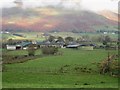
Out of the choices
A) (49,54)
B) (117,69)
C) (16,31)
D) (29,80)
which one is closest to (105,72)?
(117,69)

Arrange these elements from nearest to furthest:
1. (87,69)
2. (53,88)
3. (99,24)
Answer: (53,88) → (87,69) → (99,24)

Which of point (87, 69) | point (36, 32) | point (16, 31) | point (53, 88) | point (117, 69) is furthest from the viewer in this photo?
point (36, 32)

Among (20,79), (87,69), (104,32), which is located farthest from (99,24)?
(20,79)

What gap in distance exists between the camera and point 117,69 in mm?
32938

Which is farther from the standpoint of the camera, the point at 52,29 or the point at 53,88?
the point at 52,29

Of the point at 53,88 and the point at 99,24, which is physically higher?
the point at 99,24

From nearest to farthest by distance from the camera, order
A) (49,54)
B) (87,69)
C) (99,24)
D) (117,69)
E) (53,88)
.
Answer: (53,88), (117,69), (87,69), (49,54), (99,24)

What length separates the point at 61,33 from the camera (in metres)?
140

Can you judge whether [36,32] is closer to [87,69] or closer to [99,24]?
[99,24]

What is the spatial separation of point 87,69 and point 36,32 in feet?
331

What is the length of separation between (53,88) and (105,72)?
573 inches

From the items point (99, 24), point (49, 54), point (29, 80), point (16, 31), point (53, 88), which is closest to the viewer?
point (53, 88)

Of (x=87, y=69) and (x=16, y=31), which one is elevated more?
(x=16, y=31)

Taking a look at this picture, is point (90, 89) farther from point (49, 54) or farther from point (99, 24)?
point (99, 24)
